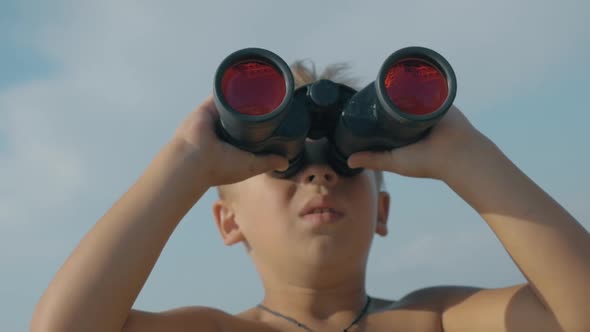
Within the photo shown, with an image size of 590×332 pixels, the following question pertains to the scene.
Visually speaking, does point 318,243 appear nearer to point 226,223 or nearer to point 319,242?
point 319,242

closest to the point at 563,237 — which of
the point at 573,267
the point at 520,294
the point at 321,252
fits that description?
the point at 573,267

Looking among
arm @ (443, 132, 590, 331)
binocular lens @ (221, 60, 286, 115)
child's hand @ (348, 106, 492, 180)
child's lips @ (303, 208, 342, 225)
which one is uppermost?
binocular lens @ (221, 60, 286, 115)

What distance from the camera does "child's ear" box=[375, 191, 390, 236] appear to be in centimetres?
197

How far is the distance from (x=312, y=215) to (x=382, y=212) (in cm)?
41

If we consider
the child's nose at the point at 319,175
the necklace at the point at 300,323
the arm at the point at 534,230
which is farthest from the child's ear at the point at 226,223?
the arm at the point at 534,230

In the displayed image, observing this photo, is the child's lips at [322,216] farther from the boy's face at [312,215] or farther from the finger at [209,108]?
the finger at [209,108]

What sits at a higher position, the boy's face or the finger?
the finger

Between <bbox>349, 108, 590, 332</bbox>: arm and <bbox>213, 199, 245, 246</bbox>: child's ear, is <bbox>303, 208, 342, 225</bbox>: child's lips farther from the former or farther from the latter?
<bbox>213, 199, 245, 246</bbox>: child's ear

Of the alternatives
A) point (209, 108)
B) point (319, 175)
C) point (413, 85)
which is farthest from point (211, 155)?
point (413, 85)

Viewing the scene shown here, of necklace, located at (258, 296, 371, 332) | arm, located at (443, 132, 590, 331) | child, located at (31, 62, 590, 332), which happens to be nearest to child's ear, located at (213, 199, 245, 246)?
child, located at (31, 62, 590, 332)

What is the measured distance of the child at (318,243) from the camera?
53.5 inches

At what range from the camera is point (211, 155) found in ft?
4.83

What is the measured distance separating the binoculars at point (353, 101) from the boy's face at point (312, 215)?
183 millimetres

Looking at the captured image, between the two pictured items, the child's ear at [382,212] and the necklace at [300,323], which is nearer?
the necklace at [300,323]
